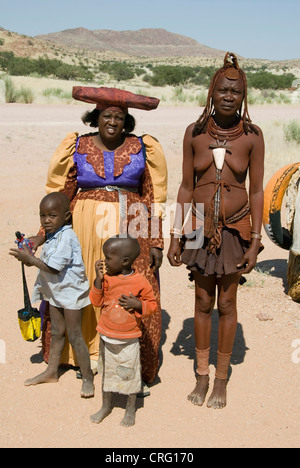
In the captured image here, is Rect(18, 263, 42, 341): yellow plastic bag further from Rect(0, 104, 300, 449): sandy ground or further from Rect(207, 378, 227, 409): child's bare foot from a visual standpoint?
Rect(207, 378, 227, 409): child's bare foot

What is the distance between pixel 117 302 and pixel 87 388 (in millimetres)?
864

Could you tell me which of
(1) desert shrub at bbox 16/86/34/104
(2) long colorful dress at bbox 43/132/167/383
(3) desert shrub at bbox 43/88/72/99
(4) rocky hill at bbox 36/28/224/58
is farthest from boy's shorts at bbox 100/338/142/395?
(4) rocky hill at bbox 36/28/224/58

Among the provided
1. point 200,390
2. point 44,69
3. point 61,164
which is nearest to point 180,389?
point 200,390

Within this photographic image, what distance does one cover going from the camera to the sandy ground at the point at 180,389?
314 centimetres

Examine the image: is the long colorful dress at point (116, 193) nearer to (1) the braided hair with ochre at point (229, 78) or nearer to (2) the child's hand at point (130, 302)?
(1) the braided hair with ochre at point (229, 78)

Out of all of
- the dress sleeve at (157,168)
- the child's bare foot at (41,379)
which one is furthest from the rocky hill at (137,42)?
the child's bare foot at (41,379)

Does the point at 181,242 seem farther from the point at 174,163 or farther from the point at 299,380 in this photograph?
the point at 174,163

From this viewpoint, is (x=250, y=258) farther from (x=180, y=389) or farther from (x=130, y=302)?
(x=180, y=389)

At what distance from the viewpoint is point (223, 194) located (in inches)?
125

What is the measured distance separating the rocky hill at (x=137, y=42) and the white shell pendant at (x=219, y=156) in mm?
136125

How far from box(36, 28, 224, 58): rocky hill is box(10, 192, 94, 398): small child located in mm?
136078

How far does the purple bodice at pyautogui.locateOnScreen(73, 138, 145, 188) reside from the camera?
11.3 ft

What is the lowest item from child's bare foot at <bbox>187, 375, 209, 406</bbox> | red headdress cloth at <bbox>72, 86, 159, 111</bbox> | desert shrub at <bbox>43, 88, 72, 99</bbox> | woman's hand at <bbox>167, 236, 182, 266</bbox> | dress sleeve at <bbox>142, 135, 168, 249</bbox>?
child's bare foot at <bbox>187, 375, 209, 406</bbox>

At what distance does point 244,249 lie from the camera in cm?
329
